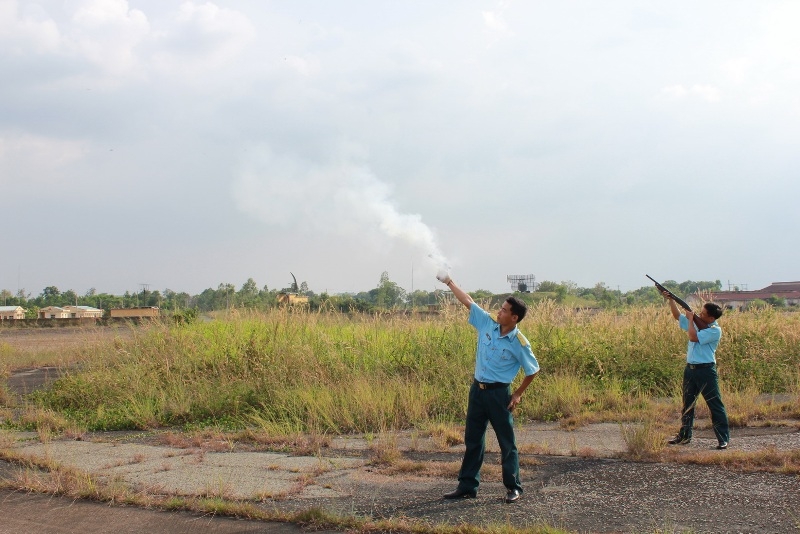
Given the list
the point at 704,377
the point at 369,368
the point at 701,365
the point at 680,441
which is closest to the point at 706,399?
the point at 704,377

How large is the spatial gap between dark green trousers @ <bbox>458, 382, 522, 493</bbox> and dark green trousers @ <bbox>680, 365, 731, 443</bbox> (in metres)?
3.31

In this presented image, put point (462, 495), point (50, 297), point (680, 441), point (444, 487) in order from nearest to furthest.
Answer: point (462, 495) → point (444, 487) → point (680, 441) → point (50, 297)

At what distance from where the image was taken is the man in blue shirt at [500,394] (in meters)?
6.55

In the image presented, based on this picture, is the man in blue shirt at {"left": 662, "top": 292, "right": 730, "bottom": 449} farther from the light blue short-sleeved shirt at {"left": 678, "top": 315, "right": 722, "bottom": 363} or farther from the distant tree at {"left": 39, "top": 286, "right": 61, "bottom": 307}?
the distant tree at {"left": 39, "top": 286, "right": 61, "bottom": 307}

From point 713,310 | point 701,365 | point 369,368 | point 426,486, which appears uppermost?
point 713,310

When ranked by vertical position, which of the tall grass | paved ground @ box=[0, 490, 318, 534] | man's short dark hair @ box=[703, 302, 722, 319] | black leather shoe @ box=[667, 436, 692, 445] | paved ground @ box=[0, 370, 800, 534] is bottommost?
paved ground @ box=[0, 490, 318, 534]

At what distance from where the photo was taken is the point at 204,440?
33.0 ft

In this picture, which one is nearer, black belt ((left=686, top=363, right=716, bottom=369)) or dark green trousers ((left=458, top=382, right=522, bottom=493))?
dark green trousers ((left=458, top=382, right=522, bottom=493))

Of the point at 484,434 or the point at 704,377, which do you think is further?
the point at 704,377

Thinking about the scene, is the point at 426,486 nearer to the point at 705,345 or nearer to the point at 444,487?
the point at 444,487

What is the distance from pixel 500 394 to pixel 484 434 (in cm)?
43

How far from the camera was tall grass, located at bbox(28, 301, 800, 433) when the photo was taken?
1149 centimetres

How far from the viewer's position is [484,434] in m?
6.61

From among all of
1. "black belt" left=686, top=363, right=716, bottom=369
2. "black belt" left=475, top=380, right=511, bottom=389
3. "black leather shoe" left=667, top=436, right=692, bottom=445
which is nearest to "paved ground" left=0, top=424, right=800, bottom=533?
"black leather shoe" left=667, top=436, right=692, bottom=445
